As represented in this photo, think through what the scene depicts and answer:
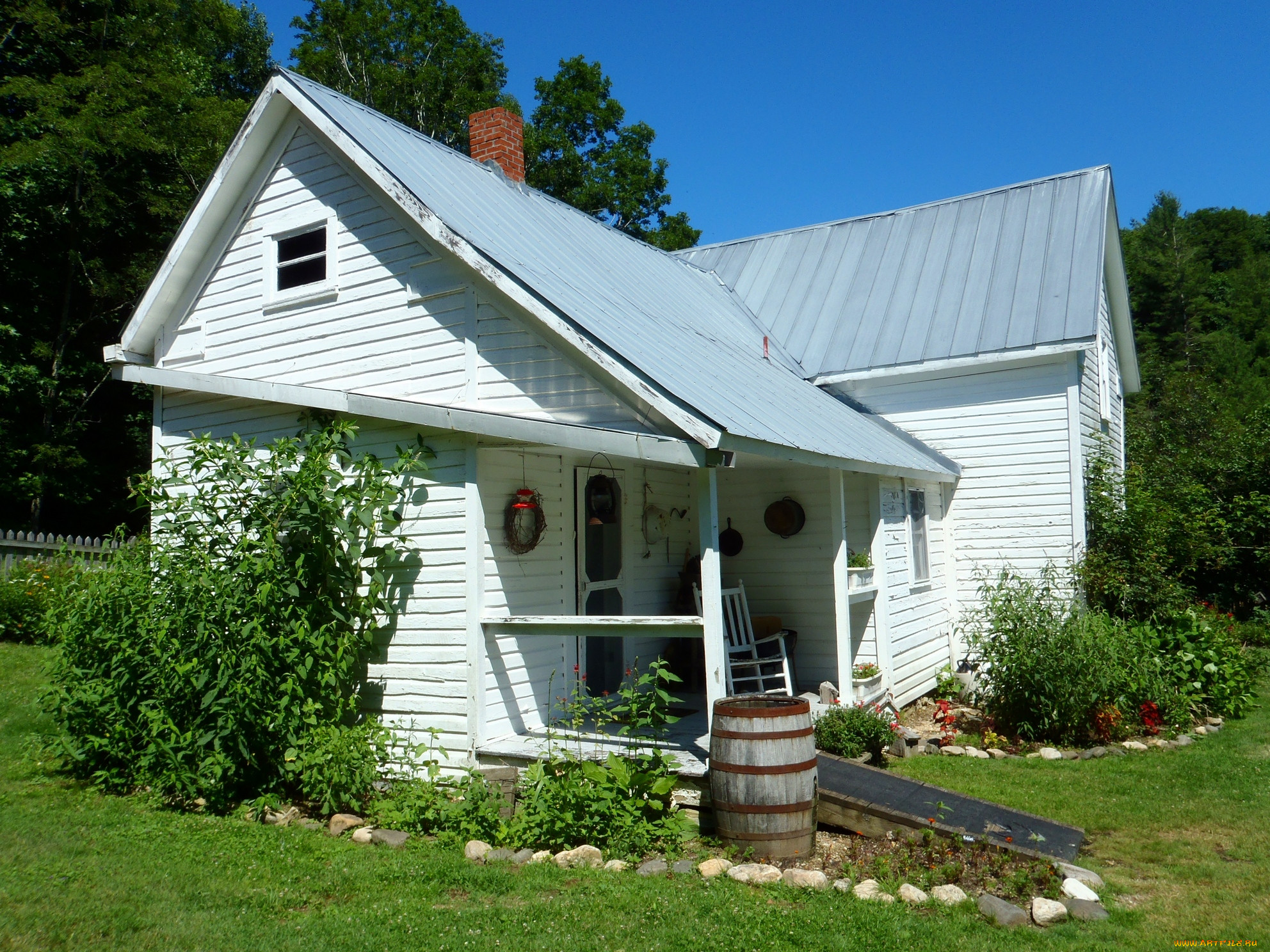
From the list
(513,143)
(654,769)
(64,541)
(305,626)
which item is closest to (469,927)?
(654,769)

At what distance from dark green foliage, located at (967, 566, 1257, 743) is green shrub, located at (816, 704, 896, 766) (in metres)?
1.93

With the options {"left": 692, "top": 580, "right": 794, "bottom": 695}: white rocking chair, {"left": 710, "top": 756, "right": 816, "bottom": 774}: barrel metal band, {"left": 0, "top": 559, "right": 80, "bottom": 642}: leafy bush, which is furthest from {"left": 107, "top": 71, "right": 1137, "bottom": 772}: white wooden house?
{"left": 0, "top": 559, "right": 80, "bottom": 642}: leafy bush

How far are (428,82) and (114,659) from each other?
80.5 ft

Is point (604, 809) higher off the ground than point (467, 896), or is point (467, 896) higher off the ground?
point (604, 809)

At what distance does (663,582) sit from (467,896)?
5339mm

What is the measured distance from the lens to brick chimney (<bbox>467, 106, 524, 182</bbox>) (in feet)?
40.0

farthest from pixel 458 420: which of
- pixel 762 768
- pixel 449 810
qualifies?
pixel 762 768

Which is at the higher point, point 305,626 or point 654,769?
point 305,626

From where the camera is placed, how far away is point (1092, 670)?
29.8ft

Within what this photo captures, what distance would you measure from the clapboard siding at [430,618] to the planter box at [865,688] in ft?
13.4

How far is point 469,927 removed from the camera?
5.04 metres

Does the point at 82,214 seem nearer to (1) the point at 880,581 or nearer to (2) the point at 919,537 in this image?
(2) the point at 919,537

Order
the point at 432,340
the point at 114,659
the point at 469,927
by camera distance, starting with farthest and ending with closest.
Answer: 1. the point at 432,340
2. the point at 114,659
3. the point at 469,927

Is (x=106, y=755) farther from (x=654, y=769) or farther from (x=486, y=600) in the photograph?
(x=654, y=769)
